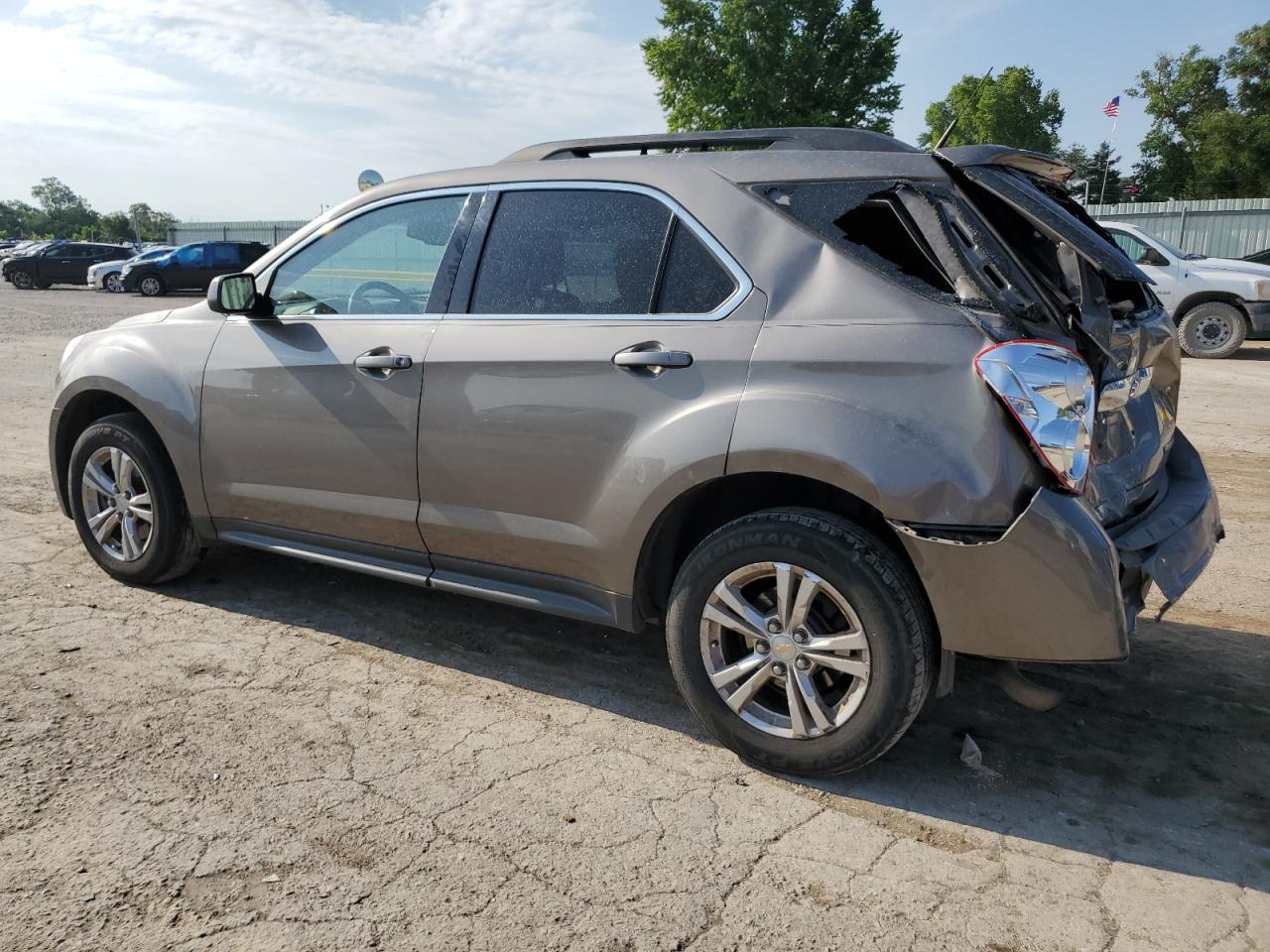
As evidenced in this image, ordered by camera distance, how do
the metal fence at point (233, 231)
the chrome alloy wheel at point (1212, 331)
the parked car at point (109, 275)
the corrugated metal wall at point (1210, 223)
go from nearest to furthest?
the chrome alloy wheel at point (1212, 331) < the corrugated metal wall at point (1210, 223) < the parked car at point (109, 275) < the metal fence at point (233, 231)

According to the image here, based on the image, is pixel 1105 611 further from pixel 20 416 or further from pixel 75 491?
pixel 20 416

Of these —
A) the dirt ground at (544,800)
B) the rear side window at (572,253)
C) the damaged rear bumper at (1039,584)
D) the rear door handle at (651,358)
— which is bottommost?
the dirt ground at (544,800)

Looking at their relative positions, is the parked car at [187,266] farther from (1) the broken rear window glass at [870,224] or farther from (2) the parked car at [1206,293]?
(1) the broken rear window glass at [870,224]

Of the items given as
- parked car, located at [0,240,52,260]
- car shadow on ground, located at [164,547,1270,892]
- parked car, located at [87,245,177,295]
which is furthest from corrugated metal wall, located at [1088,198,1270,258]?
parked car, located at [0,240,52,260]

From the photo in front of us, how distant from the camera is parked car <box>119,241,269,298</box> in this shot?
29484 mm

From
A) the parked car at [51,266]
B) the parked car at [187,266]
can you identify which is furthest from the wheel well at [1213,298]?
the parked car at [51,266]

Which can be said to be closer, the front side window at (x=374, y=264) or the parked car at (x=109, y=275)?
the front side window at (x=374, y=264)

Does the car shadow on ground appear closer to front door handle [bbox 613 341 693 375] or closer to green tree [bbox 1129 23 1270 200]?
front door handle [bbox 613 341 693 375]

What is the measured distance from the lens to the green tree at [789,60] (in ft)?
130

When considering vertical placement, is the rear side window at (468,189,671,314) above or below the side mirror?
above

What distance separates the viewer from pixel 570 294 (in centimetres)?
351

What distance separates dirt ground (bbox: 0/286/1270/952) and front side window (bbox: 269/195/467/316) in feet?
4.37

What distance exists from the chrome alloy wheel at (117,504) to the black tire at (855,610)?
8.70 feet

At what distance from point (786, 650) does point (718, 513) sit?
0.56m
